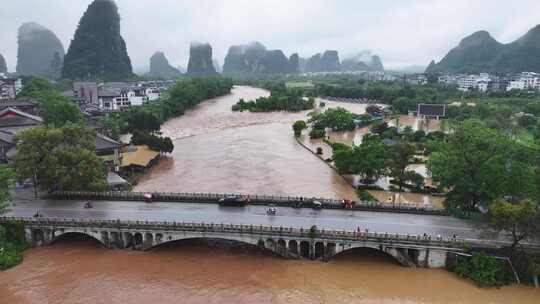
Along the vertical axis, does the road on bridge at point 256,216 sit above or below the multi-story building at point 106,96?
below

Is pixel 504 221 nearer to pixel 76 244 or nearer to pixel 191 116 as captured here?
pixel 76 244

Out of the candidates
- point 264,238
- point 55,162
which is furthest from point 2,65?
point 264,238

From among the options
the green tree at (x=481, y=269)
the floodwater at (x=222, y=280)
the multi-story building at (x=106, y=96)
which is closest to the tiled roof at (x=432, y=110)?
the multi-story building at (x=106, y=96)

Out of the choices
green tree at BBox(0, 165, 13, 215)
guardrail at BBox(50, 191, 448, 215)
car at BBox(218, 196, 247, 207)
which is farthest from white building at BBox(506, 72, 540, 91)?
green tree at BBox(0, 165, 13, 215)

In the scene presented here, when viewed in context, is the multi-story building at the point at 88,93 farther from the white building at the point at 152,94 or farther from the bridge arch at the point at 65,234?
the bridge arch at the point at 65,234

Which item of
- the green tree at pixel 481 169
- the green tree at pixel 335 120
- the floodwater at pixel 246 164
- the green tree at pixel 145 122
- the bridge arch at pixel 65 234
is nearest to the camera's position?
the bridge arch at pixel 65 234

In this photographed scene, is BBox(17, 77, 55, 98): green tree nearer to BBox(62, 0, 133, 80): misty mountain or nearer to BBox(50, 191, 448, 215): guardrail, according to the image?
BBox(62, 0, 133, 80): misty mountain

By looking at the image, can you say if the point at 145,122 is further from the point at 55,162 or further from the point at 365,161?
the point at 365,161
